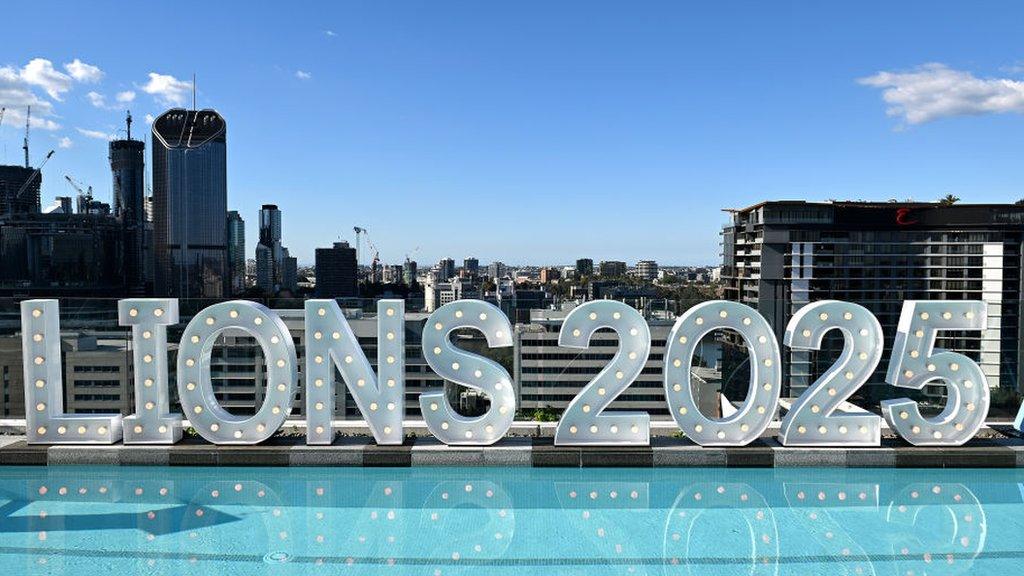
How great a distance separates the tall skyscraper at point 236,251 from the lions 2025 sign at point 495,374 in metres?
163

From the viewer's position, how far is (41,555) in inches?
238

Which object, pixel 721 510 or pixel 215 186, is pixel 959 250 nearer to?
pixel 721 510

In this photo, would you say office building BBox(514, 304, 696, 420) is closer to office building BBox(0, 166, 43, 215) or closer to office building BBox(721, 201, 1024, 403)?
office building BBox(721, 201, 1024, 403)

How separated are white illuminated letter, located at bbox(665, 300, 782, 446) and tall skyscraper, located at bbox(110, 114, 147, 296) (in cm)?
14661

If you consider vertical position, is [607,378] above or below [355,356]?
below

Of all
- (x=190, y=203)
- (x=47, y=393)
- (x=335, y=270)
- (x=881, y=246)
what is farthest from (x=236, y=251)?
(x=47, y=393)

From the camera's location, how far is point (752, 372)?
27.7ft

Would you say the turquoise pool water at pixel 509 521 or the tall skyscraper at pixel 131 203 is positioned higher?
the tall skyscraper at pixel 131 203

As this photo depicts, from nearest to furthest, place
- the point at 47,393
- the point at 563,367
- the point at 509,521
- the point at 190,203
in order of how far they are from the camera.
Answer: the point at 509,521
the point at 47,393
the point at 563,367
the point at 190,203

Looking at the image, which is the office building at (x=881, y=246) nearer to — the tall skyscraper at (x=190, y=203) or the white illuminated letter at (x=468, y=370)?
the white illuminated letter at (x=468, y=370)

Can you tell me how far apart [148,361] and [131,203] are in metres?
191

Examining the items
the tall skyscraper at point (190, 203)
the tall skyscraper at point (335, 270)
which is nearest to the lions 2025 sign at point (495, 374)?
the tall skyscraper at point (190, 203)

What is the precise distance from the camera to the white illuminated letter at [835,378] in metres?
8.27

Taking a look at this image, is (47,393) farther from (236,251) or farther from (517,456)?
(236,251)
